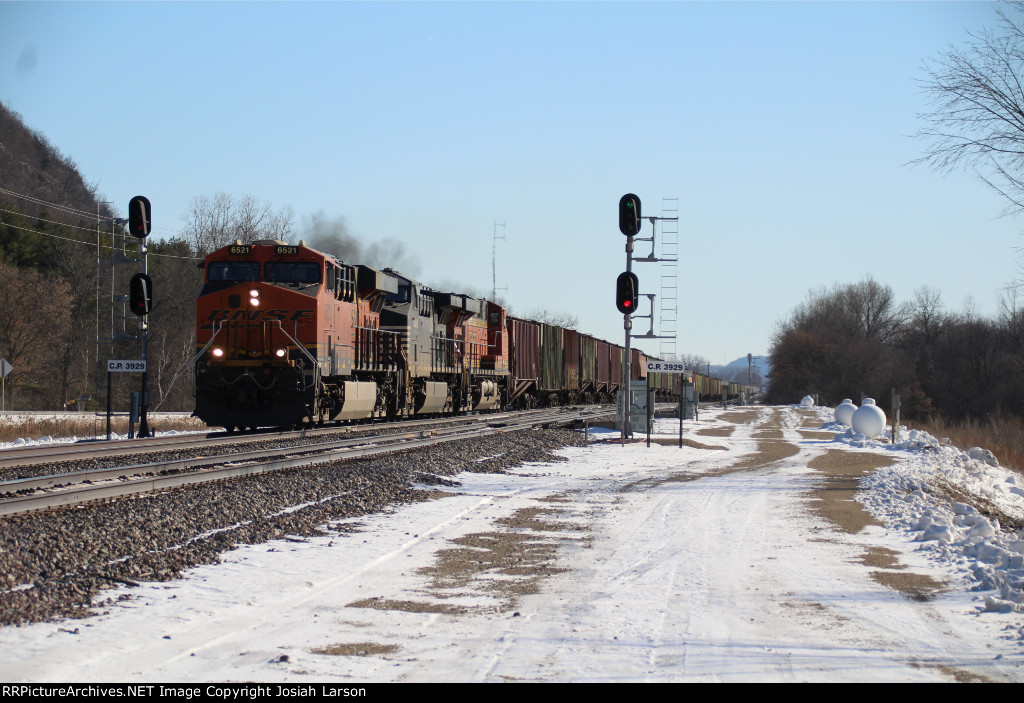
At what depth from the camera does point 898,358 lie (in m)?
86.8

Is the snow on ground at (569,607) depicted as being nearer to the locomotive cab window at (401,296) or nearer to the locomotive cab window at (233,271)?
the locomotive cab window at (233,271)

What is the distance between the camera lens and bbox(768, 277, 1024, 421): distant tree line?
218ft

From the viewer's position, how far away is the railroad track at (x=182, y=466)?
9.30 meters

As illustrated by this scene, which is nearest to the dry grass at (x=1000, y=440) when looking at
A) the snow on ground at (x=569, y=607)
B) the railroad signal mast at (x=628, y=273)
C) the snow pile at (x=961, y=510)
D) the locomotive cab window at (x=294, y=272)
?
the snow pile at (x=961, y=510)

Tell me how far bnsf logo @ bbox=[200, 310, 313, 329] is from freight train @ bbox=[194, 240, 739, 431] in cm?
2

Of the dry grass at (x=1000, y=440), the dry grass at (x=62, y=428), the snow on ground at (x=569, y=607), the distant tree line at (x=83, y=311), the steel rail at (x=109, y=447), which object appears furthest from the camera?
the distant tree line at (x=83, y=311)

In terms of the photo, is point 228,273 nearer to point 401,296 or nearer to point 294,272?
point 294,272

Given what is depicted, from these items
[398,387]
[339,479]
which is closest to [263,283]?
[398,387]

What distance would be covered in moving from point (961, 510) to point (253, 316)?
47.4 feet

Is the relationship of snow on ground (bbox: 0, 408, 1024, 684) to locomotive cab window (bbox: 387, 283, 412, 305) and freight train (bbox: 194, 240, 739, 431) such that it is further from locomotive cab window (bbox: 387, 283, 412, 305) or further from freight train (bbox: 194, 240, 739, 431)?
locomotive cab window (bbox: 387, 283, 412, 305)

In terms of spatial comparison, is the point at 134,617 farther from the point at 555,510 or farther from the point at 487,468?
the point at 487,468

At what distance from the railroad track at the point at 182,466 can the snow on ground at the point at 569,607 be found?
2737 millimetres

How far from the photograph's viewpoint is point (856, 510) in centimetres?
1052

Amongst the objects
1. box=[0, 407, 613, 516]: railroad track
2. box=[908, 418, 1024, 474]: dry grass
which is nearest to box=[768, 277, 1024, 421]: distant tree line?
box=[908, 418, 1024, 474]: dry grass
